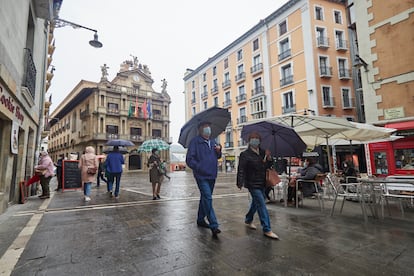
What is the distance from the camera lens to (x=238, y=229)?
3.79m

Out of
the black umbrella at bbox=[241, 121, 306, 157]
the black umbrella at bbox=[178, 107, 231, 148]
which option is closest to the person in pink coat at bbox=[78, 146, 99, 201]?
the black umbrella at bbox=[178, 107, 231, 148]

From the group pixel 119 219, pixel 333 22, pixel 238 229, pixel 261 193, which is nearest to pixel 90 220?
pixel 119 219

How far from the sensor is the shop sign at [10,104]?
446 centimetres

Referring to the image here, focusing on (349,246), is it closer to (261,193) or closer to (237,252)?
(261,193)

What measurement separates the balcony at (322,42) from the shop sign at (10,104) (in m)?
24.0

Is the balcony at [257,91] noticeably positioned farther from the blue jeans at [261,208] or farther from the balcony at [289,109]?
the blue jeans at [261,208]

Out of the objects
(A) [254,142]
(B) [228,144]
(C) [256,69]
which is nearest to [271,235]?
(A) [254,142]

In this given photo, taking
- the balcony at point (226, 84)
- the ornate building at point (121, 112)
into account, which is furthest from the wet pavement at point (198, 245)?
the ornate building at point (121, 112)

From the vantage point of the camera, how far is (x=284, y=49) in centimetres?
2506

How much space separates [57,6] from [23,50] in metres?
5.41

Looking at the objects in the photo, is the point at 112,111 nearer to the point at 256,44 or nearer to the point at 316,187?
the point at 256,44

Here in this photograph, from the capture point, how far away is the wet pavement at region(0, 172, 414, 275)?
7.85ft

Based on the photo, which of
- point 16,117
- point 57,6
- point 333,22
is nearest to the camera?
point 16,117

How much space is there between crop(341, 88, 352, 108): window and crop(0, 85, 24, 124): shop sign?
24.8 metres
